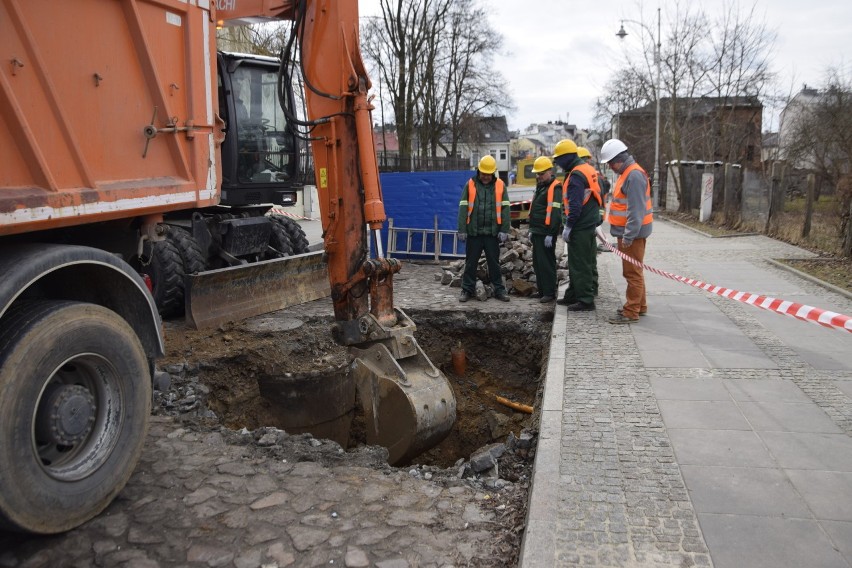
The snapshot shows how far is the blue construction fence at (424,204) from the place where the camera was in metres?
13.0

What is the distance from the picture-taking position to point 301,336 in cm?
747

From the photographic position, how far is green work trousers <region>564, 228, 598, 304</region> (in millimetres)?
7812

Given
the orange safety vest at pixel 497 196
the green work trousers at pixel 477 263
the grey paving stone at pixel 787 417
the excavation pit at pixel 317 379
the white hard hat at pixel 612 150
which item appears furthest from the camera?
the green work trousers at pixel 477 263

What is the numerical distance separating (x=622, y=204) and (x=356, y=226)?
347 cm

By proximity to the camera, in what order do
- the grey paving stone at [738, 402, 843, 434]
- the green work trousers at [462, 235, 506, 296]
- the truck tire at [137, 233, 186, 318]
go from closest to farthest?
the grey paving stone at [738, 402, 843, 434], the truck tire at [137, 233, 186, 318], the green work trousers at [462, 235, 506, 296]

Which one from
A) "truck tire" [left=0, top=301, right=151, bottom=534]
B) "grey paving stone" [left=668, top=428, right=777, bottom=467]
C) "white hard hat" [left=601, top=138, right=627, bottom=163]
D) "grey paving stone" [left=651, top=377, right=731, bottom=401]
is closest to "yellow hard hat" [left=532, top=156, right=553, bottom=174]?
"white hard hat" [left=601, top=138, right=627, bottom=163]

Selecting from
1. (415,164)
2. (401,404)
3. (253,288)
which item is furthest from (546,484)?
(415,164)

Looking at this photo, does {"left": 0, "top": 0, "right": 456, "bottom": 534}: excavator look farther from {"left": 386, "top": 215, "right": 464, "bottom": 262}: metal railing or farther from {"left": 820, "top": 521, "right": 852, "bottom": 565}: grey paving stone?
{"left": 386, "top": 215, "right": 464, "bottom": 262}: metal railing

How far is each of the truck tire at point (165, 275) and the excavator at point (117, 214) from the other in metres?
3.15

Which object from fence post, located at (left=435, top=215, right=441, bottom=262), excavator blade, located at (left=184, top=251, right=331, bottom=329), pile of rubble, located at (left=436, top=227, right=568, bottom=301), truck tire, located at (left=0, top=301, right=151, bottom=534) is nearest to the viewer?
truck tire, located at (left=0, top=301, right=151, bottom=534)

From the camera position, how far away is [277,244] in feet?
31.5

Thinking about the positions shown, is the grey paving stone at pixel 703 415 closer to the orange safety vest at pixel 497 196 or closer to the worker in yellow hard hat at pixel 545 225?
the worker in yellow hard hat at pixel 545 225

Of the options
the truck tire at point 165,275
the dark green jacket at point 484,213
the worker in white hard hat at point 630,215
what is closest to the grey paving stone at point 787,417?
the worker in white hard hat at point 630,215

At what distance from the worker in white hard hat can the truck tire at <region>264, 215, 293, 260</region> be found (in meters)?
4.49
